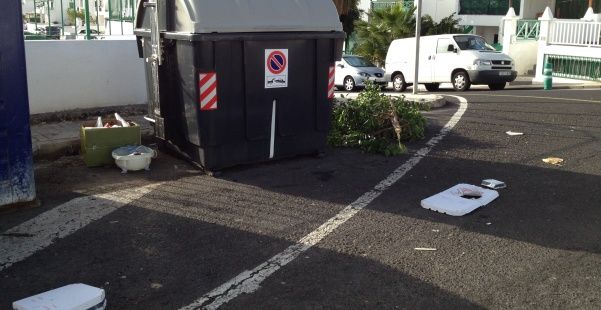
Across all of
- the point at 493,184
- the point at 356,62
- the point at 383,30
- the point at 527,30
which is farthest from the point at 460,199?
the point at 527,30

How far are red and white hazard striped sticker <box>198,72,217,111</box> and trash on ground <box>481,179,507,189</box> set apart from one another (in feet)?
10.6

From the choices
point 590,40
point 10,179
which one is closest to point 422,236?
point 10,179

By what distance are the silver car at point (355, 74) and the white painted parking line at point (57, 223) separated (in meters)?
16.0

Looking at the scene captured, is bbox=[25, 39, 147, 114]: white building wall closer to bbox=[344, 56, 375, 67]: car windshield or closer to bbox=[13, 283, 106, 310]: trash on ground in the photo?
bbox=[13, 283, 106, 310]: trash on ground

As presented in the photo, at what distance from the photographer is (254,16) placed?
23.1ft

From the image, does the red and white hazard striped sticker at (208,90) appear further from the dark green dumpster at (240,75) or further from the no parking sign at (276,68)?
the no parking sign at (276,68)

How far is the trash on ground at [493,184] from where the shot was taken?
656 cm

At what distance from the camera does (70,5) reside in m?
11.0

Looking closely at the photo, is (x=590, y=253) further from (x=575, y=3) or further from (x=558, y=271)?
(x=575, y=3)

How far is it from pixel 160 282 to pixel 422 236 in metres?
2.25

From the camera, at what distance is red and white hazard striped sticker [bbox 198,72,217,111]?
6829mm

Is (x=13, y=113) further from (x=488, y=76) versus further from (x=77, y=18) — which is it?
(x=488, y=76)

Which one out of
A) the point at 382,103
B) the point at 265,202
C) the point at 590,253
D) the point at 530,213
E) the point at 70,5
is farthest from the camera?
the point at 70,5

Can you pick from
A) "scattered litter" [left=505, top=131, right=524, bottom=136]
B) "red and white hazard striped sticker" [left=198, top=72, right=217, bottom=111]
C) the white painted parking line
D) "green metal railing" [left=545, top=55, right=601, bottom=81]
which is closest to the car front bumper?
"green metal railing" [left=545, top=55, right=601, bottom=81]
